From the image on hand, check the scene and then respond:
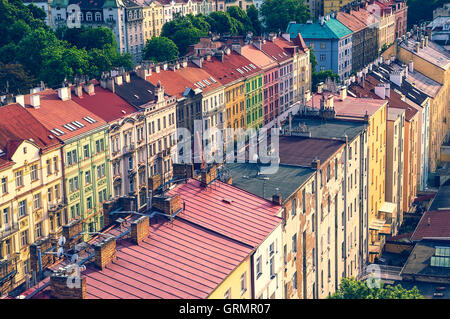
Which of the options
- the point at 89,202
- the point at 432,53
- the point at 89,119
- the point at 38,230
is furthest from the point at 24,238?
the point at 432,53

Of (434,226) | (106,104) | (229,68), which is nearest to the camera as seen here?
(434,226)

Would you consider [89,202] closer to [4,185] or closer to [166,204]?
[4,185]

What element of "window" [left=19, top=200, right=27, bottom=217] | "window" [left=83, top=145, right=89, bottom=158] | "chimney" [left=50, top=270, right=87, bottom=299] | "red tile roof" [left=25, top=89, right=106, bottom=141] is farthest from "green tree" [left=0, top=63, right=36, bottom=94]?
"chimney" [left=50, top=270, right=87, bottom=299]

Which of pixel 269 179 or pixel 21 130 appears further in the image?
pixel 21 130

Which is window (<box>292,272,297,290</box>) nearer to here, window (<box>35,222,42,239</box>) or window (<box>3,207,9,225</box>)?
window (<box>3,207,9,225</box>)

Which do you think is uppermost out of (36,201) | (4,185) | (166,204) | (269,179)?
(166,204)
